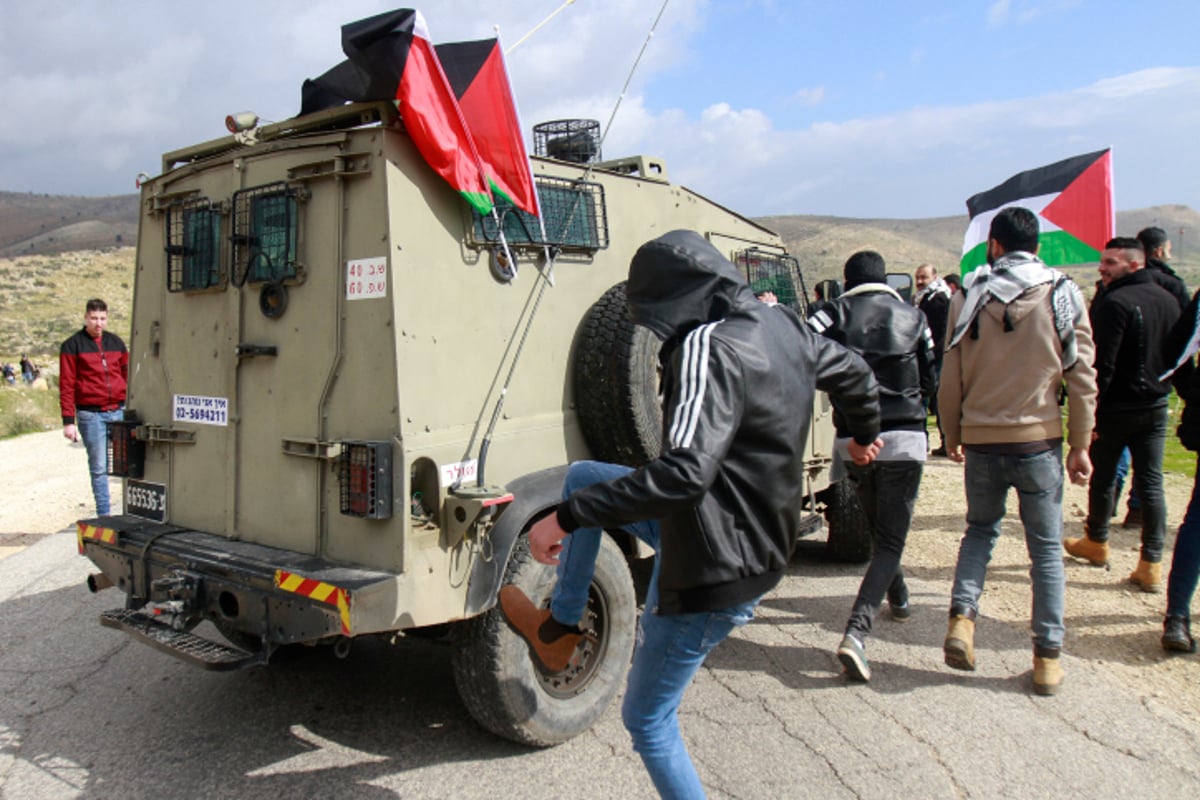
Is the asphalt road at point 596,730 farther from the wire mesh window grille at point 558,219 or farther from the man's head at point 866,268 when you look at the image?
the wire mesh window grille at point 558,219

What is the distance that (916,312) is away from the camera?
15.4 ft

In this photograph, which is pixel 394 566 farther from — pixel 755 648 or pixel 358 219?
pixel 755 648

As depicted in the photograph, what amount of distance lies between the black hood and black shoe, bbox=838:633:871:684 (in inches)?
91.9

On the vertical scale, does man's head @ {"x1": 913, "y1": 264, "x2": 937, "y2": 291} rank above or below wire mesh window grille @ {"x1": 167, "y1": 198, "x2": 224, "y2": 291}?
above

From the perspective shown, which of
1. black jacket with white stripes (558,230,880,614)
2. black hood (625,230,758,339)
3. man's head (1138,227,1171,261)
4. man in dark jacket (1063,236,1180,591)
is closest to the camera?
black jacket with white stripes (558,230,880,614)

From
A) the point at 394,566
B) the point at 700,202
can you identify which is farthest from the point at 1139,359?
the point at 394,566

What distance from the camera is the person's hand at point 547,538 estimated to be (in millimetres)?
2369

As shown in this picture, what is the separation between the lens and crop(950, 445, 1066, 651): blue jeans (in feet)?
13.3

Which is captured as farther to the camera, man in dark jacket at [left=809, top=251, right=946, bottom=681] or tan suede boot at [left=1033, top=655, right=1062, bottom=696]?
man in dark jacket at [left=809, top=251, right=946, bottom=681]

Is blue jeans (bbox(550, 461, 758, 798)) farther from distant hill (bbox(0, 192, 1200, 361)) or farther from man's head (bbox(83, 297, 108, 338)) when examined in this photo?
man's head (bbox(83, 297, 108, 338))

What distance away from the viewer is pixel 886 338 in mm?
4559

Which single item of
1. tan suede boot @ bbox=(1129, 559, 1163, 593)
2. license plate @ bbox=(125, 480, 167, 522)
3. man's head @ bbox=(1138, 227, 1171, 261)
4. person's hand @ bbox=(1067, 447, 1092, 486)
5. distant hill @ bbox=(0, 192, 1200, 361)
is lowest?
tan suede boot @ bbox=(1129, 559, 1163, 593)

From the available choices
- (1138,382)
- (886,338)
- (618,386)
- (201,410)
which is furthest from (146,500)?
(1138,382)

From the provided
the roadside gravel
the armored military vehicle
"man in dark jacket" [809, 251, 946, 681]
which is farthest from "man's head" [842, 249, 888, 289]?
the roadside gravel
